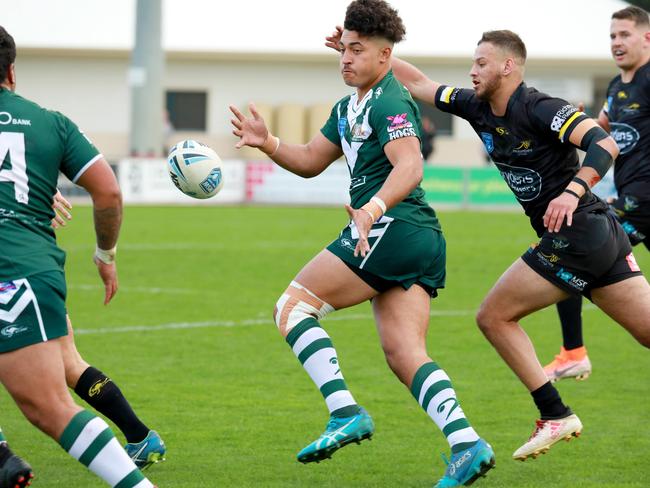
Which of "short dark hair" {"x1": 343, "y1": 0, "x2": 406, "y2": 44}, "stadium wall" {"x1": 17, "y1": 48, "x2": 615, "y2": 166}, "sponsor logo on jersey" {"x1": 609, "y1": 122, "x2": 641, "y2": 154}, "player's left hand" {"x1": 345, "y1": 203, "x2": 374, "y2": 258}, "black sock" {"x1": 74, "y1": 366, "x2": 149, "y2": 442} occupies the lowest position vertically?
"stadium wall" {"x1": 17, "y1": 48, "x2": 615, "y2": 166}

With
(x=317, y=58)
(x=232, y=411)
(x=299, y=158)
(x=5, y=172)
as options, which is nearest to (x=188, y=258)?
(x=232, y=411)

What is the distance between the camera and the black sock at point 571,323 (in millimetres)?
8477

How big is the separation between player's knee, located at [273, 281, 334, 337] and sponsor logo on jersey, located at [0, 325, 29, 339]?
1579mm

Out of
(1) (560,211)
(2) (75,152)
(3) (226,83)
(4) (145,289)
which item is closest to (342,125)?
(1) (560,211)

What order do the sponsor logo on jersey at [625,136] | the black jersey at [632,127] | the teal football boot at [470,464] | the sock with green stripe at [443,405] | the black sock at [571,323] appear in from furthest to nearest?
the sponsor logo on jersey at [625,136], the black jersey at [632,127], the black sock at [571,323], the sock with green stripe at [443,405], the teal football boot at [470,464]

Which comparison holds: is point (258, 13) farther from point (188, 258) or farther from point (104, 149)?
point (188, 258)

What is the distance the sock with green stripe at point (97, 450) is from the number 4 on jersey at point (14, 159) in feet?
3.12

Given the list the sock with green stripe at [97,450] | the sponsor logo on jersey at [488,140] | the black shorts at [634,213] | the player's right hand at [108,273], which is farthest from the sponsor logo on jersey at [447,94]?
the sock with green stripe at [97,450]

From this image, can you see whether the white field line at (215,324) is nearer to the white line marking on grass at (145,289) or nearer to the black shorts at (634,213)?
the white line marking on grass at (145,289)

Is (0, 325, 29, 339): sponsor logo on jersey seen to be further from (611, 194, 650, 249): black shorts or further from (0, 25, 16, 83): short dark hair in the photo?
(611, 194, 650, 249): black shorts

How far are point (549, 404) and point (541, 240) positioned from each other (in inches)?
34.6

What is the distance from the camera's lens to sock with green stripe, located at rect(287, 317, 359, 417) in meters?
5.77

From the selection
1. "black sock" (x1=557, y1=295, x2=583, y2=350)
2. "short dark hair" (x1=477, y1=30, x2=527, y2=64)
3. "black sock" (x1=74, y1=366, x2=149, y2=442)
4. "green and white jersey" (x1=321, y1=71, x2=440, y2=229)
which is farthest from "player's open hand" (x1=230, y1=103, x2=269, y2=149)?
"black sock" (x1=557, y1=295, x2=583, y2=350)

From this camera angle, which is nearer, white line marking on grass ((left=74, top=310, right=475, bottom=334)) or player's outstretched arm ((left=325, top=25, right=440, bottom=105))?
player's outstretched arm ((left=325, top=25, right=440, bottom=105))
